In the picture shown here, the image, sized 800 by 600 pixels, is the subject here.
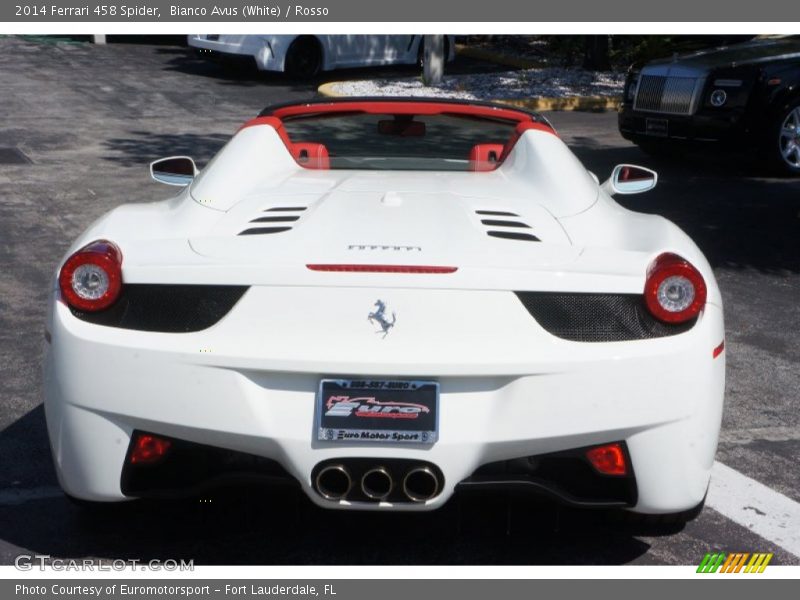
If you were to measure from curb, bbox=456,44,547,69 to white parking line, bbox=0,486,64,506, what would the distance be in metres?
20.0

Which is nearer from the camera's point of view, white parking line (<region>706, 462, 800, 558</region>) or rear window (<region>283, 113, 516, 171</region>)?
white parking line (<region>706, 462, 800, 558</region>)

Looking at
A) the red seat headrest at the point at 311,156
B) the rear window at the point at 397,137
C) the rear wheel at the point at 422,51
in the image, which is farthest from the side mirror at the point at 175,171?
the rear wheel at the point at 422,51

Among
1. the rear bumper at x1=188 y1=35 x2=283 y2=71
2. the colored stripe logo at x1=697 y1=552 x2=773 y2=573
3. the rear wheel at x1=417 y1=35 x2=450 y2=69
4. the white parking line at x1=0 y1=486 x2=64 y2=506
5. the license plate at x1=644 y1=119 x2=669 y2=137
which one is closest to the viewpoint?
the colored stripe logo at x1=697 y1=552 x2=773 y2=573

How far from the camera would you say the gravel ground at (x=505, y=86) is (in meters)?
19.2

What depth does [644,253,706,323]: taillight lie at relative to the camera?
3.62m

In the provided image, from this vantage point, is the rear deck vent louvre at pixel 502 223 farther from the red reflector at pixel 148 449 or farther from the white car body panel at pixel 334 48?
the white car body panel at pixel 334 48

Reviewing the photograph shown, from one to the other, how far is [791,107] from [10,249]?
Result: 7.64 meters

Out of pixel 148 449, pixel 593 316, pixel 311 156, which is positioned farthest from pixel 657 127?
pixel 148 449

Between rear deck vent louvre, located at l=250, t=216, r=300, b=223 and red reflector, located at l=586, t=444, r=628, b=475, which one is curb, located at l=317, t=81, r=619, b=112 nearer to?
rear deck vent louvre, located at l=250, t=216, r=300, b=223

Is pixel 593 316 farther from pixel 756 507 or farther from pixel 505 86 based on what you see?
pixel 505 86

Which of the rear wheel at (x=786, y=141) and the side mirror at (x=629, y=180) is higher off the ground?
the side mirror at (x=629, y=180)

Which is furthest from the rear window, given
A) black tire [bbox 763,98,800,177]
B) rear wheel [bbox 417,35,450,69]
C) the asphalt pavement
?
rear wheel [bbox 417,35,450,69]

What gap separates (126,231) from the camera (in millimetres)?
3928

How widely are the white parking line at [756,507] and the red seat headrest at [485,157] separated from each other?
152cm
